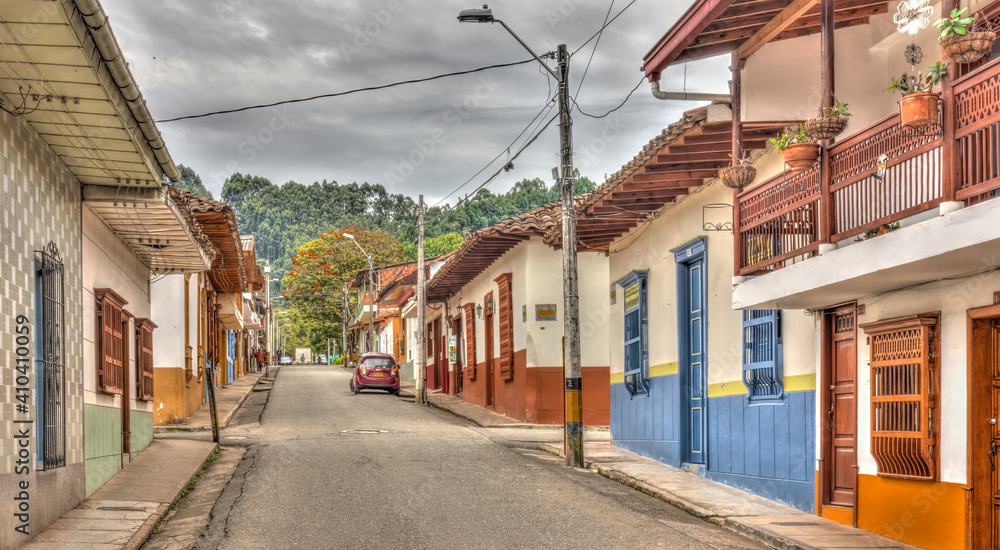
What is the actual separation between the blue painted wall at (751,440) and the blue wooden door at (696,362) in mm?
212

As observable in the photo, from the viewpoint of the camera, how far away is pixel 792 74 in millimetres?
10609

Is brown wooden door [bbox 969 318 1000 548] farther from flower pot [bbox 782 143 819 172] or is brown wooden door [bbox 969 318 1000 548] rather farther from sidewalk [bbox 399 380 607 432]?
sidewalk [bbox 399 380 607 432]

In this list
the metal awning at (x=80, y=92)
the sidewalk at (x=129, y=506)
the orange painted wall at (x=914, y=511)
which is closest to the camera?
the metal awning at (x=80, y=92)

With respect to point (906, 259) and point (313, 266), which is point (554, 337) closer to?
point (906, 259)

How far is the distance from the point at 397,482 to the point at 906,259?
6546mm

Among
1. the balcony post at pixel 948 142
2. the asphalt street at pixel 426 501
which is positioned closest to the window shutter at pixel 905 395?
the asphalt street at pixel 426 501

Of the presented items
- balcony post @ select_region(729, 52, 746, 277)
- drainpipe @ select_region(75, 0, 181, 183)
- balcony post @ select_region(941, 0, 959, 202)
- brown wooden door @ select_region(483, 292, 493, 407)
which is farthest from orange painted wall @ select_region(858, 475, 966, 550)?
brown wooden door @ select_region(483, 292, 493, 407)

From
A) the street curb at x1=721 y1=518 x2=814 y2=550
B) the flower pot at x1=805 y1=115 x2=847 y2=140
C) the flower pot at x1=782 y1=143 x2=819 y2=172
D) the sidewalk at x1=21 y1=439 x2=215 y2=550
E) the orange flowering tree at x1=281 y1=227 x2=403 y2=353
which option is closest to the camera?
the street curb at x1=721 y1=518 x2=814 y2=550

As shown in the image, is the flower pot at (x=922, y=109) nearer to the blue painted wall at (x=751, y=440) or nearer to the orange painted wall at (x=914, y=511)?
the orange painted wall at (x=914, y=511)

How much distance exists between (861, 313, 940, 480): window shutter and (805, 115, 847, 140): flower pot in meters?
1.71

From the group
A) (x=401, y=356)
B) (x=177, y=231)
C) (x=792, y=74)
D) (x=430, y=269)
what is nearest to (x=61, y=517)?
(x=177, y=231)

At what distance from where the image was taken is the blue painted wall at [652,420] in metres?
14.6

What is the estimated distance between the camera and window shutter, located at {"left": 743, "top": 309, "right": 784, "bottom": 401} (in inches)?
441

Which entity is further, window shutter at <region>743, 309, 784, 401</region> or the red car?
the red car
